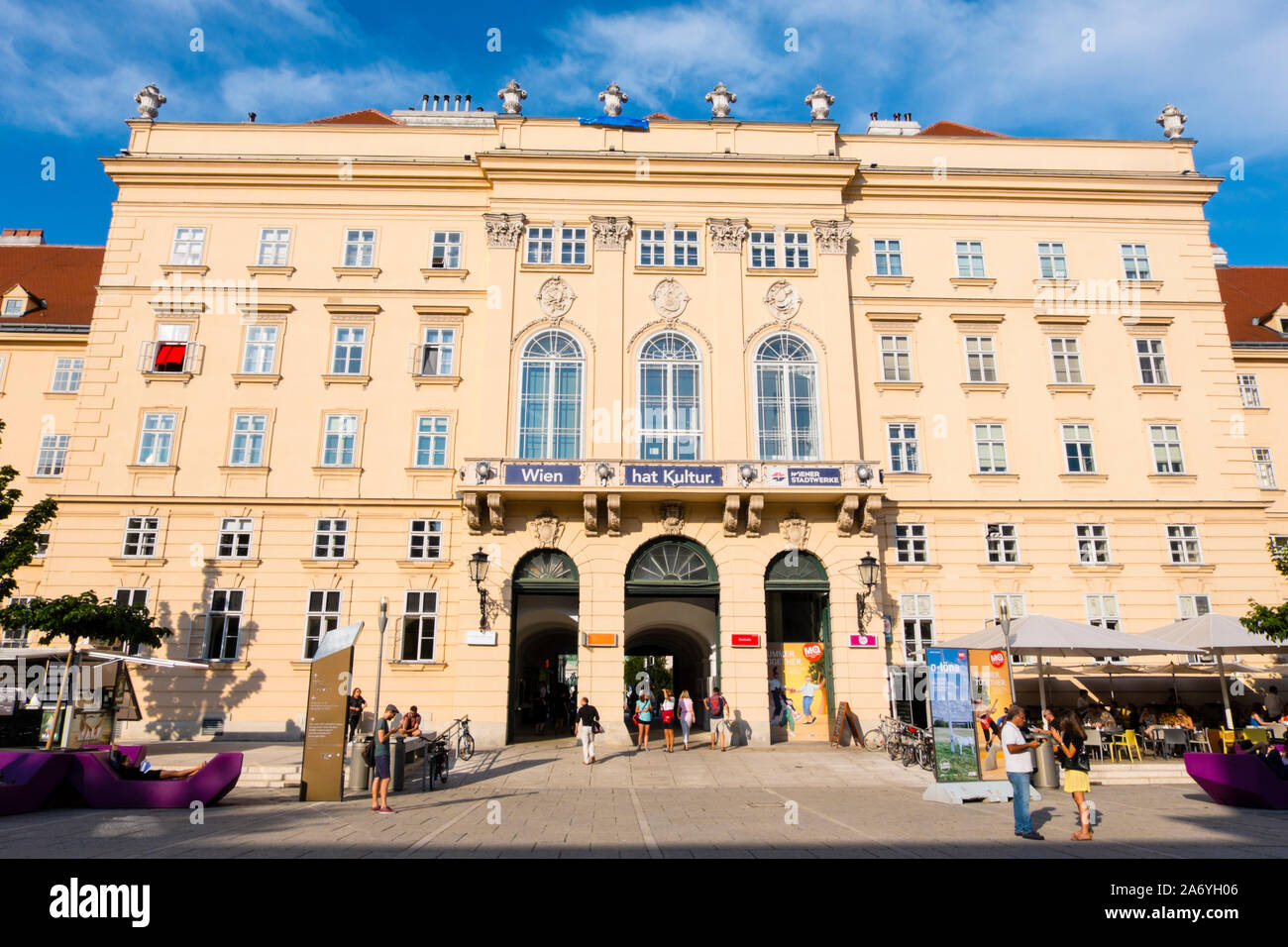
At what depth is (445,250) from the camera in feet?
96.9

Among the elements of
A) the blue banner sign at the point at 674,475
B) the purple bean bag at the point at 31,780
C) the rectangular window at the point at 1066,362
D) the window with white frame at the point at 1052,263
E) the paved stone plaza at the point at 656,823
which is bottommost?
the paved stone plaza at the point at 656,823

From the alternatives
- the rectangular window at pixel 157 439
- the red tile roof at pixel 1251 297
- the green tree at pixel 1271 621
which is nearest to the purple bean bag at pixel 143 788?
the rectangular window at pixel 157 439

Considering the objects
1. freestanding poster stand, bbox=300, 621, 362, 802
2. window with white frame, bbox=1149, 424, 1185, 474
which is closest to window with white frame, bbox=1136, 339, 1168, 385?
window with white frame, bbox=1149, 424, 1185, 474

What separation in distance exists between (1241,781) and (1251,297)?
110ft

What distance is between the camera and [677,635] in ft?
121

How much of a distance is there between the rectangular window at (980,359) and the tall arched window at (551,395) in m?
14.3

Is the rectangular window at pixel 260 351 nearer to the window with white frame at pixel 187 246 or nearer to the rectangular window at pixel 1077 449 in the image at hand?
the window with white frame at pixel 187 246

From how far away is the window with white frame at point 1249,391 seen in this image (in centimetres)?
3344

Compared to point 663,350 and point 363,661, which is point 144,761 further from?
point 663,350

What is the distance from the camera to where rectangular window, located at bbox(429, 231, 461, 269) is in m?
29.4

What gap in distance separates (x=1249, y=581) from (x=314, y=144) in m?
38.2

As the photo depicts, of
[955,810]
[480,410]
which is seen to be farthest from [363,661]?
[955,810]

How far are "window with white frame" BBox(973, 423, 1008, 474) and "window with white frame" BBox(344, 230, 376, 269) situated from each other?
23320 mm

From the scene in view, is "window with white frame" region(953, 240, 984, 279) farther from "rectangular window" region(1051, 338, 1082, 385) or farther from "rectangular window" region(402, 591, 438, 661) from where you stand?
"rectangular window" region(402, 591, 438, 661)
